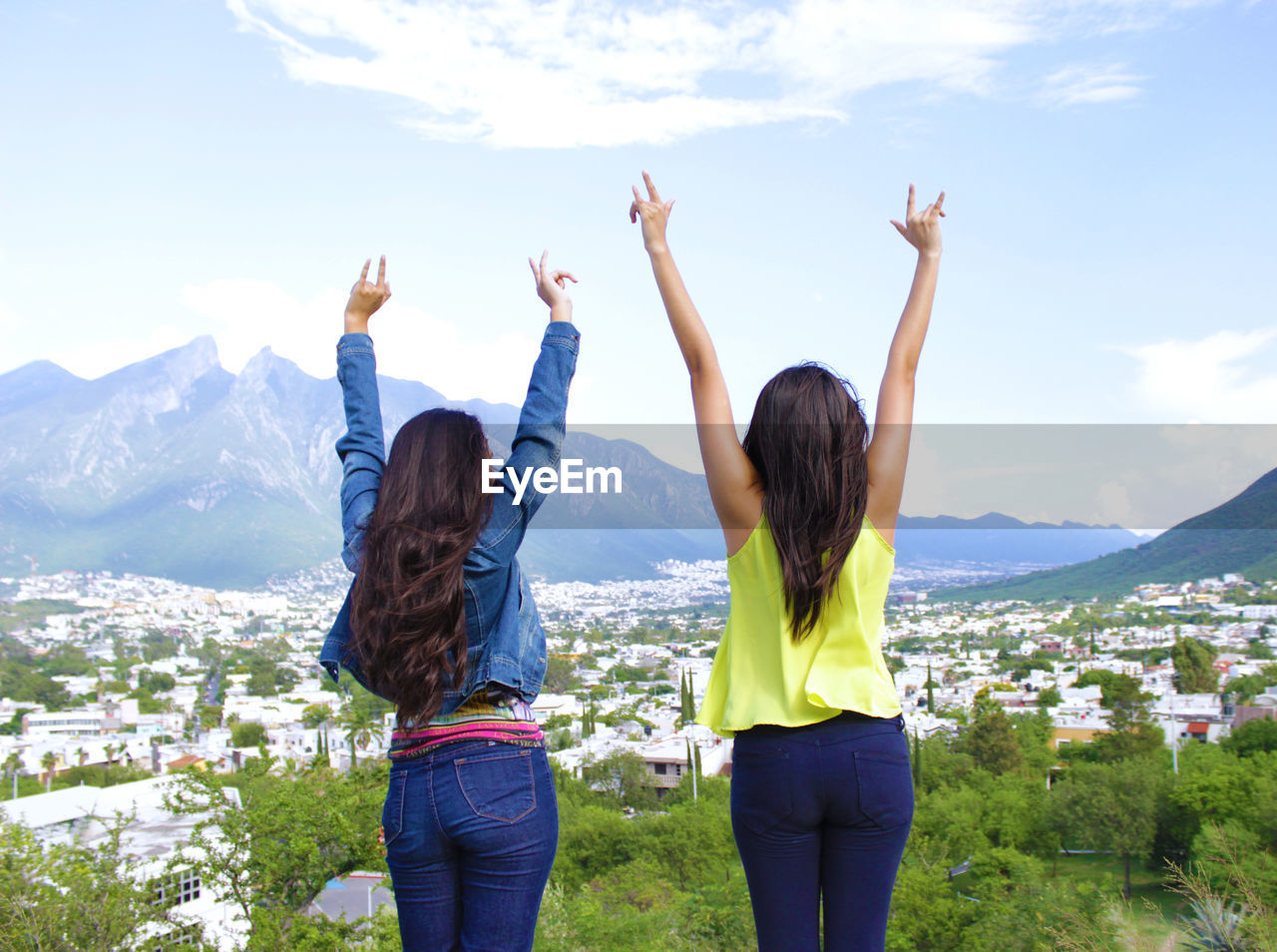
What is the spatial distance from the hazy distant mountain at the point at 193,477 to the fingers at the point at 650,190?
57522 millimetres

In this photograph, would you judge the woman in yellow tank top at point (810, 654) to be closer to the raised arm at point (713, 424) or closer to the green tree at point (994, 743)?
the raised arm at point (713, 424)

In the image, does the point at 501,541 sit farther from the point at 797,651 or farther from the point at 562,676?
the point at 562,676

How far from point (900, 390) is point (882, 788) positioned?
589 millimetres

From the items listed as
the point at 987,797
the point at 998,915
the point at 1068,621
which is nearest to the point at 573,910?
the point at 998,915

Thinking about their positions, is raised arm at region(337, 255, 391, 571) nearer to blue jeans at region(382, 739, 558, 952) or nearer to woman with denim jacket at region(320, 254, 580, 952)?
woman with denim jacket at region(320, 254, 580, 952)

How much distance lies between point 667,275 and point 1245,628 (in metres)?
37.3

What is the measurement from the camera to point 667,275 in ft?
4.87

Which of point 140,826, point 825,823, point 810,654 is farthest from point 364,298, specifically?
point 140,826

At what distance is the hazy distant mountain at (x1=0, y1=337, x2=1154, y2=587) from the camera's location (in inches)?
3145

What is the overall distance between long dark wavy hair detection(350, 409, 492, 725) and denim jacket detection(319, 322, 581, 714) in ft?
0.09

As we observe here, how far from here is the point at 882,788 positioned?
122 cm

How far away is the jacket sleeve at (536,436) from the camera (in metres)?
1.30

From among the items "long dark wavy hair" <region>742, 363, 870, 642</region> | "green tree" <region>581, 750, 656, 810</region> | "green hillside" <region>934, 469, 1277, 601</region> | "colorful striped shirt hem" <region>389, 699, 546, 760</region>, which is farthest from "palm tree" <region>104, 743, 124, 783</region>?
"green hillside" <region>934, 469, 1277, 601</region>

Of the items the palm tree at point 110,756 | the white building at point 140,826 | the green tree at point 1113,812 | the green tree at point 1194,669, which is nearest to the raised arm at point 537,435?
the white building at point 140,826
